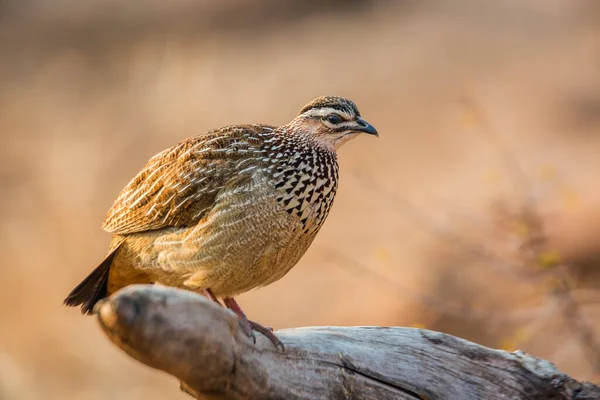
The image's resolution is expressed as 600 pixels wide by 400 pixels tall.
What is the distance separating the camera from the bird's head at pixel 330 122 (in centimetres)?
571

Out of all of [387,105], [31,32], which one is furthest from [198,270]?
[31,32]

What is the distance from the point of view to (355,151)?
11188 millimetres

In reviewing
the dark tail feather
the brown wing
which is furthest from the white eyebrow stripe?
the dark tail feather

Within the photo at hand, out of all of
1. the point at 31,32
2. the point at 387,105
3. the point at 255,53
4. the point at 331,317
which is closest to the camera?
the point at 331,317

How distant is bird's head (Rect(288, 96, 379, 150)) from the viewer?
5715mm

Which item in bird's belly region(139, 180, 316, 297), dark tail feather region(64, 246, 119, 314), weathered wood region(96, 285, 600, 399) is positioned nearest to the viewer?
weathered wood region(96, 285, 600, 399)

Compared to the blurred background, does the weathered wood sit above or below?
below

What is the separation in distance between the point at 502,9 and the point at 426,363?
953cm

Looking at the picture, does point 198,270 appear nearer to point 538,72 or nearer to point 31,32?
point 538,72

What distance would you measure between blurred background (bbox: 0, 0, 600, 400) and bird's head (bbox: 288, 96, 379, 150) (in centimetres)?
216

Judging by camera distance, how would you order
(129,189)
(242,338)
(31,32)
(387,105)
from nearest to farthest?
(242,338), (129,189), (387,105), (31,32)

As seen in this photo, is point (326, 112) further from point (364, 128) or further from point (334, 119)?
point (364, 128)

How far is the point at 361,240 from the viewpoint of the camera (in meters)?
10.2

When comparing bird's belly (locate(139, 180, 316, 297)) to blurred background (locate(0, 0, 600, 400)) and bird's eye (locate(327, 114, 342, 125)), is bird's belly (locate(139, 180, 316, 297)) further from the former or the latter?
blurred background (locate(0, 0, 600, 400))
